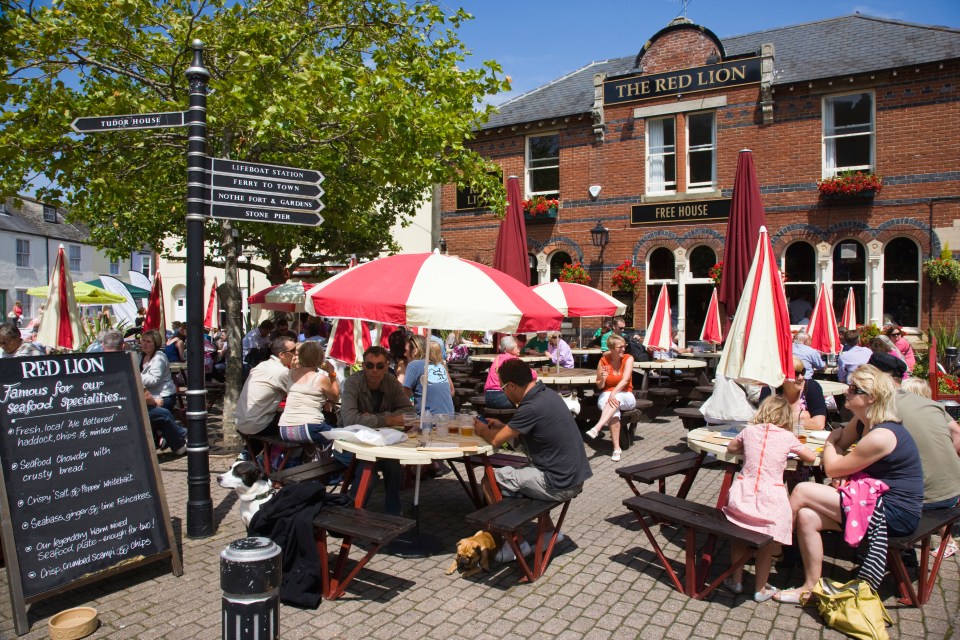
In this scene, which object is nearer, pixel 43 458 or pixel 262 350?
pixel 43 458

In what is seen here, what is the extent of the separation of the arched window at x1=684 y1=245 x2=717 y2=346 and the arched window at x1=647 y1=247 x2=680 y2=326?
0.33 meters

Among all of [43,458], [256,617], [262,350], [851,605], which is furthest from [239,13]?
[851,605]

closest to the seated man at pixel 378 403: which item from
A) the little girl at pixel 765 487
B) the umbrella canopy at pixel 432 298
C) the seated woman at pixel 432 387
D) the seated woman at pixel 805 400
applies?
the seated woman at pixel 432 387

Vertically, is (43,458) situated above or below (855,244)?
below

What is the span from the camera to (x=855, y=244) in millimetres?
14758

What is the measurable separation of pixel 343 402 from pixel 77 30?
4.86 m

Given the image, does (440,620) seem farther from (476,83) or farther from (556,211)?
(556,211)

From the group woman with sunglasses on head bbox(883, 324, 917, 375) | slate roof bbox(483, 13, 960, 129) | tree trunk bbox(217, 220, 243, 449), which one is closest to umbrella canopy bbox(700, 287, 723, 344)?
woman with sunglasses on head bbox(883, 324, 917, 375)

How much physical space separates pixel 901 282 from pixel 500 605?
13.6 metres

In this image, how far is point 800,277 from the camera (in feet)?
50.3

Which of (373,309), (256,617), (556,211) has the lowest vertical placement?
(256,617)

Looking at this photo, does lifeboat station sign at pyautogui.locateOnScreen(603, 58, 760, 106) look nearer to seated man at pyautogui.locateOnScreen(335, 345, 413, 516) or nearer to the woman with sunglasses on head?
the woman with sunglasses on head

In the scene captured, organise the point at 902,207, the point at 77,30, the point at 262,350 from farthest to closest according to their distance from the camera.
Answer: the point at 902,207, the point at 262,350, the point at 77,30

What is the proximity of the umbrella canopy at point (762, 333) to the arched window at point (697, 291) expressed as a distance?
11.2 m
